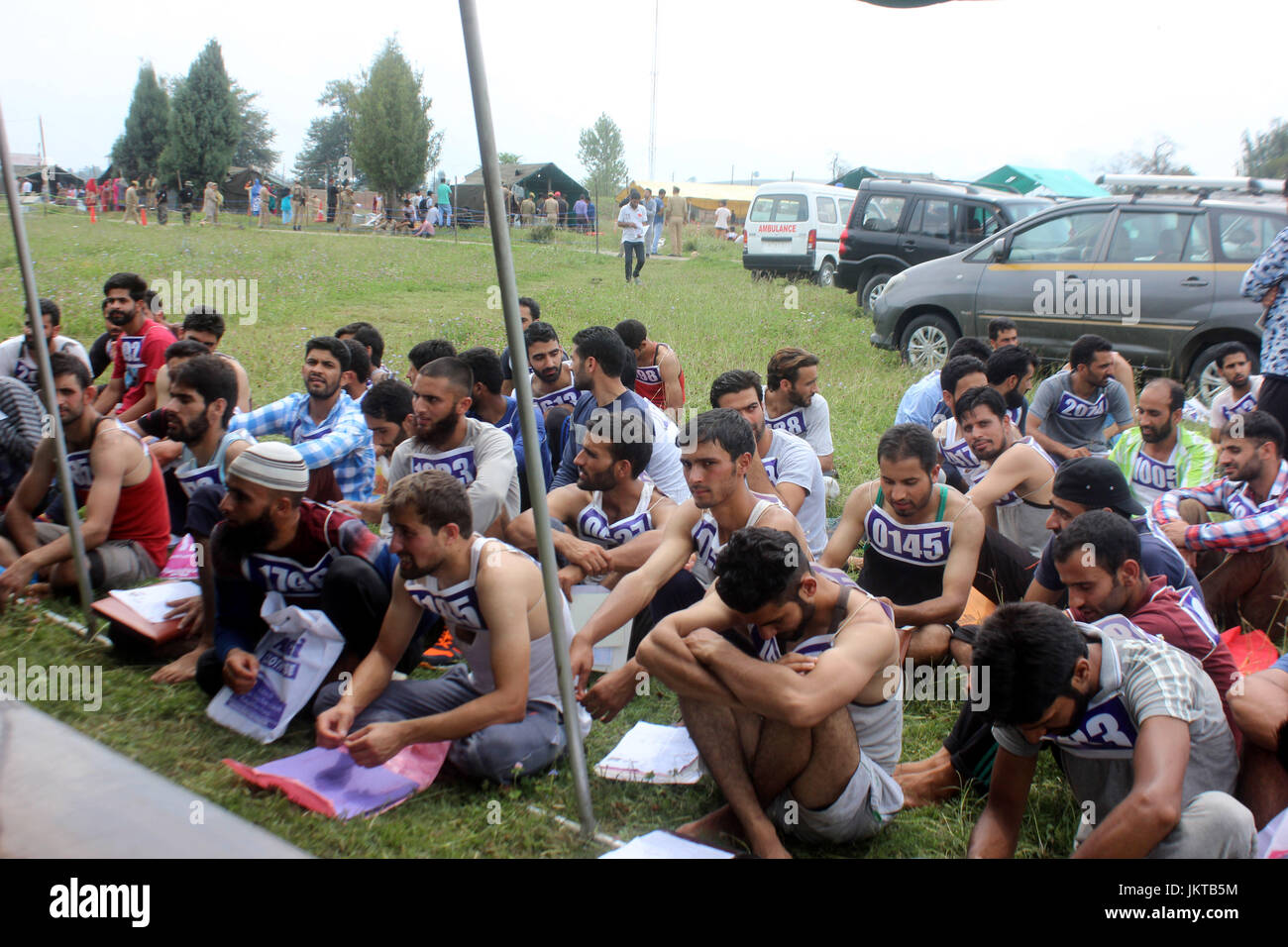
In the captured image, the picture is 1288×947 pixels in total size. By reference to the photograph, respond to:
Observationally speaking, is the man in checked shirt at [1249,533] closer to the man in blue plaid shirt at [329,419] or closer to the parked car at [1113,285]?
the man in blue plaid shirt at [329,419]

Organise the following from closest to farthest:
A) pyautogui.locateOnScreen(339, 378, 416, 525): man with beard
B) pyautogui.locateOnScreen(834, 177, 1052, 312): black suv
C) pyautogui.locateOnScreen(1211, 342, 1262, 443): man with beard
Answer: pyautogui.locateOnScreen(339, 378, 416, 525): man with beard → pyautogui.locateOnScreen(1211, 342, 1262, 443): man with beard → pyautogui.locateOnScreen(834, 177, 1052, 312): black suv

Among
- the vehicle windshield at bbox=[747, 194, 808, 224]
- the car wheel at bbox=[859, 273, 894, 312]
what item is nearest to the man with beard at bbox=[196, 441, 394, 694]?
the car wheel at bbox=[859, 273, 894, 312]

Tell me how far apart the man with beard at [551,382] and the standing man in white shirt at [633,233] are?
11.7 metres

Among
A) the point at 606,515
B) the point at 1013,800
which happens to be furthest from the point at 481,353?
the point at 1013,800

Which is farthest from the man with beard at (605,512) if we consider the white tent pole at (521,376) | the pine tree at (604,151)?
the pine tree at (604,151)

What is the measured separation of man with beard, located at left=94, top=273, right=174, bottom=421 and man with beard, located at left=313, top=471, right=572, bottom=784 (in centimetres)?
395

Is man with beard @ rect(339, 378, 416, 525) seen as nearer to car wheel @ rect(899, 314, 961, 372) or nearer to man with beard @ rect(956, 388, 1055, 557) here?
man with beard @ rect(956, 388, 1055, 557)

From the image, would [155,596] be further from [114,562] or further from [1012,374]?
[1012,374]

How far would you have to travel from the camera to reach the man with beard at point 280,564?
353cm

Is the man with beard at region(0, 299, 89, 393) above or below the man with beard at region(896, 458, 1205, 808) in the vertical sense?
above

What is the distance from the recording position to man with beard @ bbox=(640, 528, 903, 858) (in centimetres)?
272
